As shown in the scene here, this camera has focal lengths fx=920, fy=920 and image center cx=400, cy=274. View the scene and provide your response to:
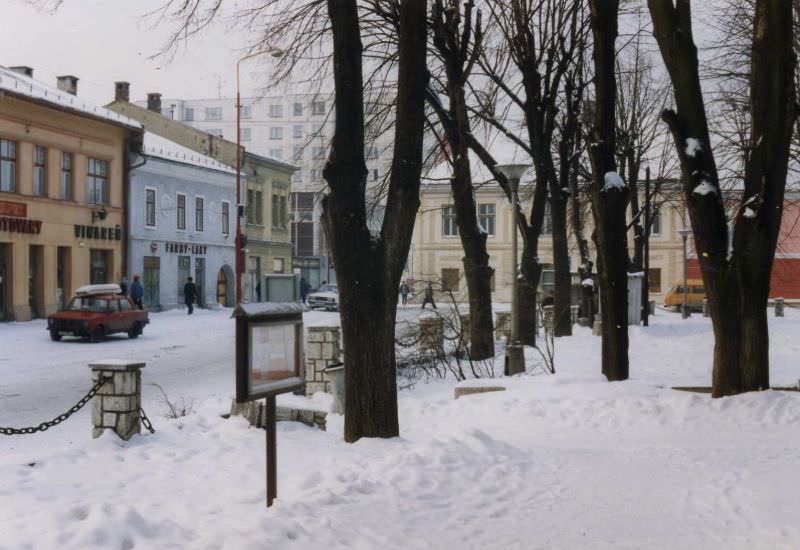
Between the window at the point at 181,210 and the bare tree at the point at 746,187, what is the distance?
3410 cm

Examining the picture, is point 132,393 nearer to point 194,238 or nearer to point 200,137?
point 194,238

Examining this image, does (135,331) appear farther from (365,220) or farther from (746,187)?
(746,187)

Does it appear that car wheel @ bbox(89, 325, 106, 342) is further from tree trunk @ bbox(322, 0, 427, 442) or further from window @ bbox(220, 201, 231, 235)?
window @ bbox(220, 201, 231, 235)

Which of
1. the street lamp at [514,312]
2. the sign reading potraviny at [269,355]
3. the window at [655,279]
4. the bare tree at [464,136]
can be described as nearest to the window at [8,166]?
the bare tree at [464,136]

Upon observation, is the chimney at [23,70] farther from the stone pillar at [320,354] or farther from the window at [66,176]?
the stone pillar at [320,354]

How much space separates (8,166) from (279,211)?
2376 cm

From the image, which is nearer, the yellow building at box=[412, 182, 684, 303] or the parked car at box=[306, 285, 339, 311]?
the parked car at box=[306, 285, 339, 311]

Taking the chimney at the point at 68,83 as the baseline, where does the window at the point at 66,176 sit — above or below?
below

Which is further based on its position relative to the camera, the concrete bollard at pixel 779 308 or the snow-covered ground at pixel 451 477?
the concrete bollard at pixel 779 308

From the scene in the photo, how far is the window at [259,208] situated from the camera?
51.8 meters

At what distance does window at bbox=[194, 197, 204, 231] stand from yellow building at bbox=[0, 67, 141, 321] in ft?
19.5

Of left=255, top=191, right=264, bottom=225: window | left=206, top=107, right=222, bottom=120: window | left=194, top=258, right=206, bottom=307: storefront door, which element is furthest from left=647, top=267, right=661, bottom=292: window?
left=206, top=107, right=222, bottom=120: window

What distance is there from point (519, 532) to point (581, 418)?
14.9ft

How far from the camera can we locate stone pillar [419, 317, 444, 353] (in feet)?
53.6
